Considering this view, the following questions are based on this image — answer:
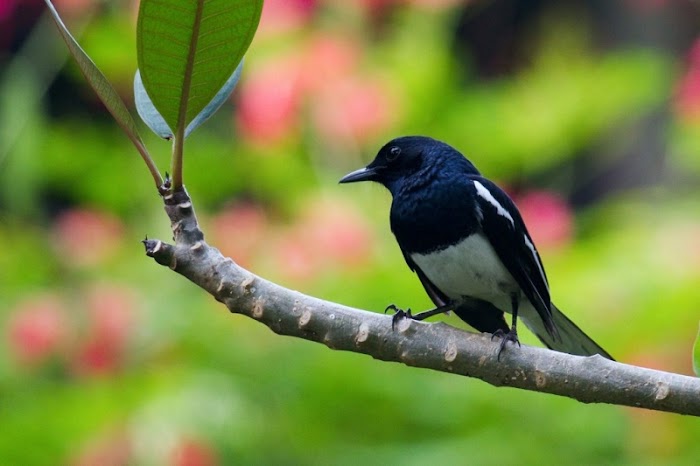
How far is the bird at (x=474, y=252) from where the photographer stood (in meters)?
2.31

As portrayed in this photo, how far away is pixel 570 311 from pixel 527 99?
1.04m

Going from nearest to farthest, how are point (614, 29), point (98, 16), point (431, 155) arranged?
1. point (431, 155)
2. point (98, 16)
3. point (614, 29)

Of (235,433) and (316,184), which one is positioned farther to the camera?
(316,184)

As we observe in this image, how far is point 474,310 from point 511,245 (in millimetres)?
252

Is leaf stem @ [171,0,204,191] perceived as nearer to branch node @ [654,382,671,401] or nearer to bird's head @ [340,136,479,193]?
branch node @ [654,382,671,401]

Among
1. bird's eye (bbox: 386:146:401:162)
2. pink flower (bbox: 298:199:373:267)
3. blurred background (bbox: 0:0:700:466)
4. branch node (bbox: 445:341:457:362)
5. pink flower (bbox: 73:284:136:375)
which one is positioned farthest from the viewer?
pink flower (bbox: 298:199:373:267)

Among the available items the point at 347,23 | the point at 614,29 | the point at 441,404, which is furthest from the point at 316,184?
the point at 614,29

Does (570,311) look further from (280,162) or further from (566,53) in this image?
(566,53)

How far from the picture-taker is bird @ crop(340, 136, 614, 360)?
231 centimetres

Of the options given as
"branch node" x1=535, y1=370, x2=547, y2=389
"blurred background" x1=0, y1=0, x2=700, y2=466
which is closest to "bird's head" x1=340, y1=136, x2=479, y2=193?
"blurred background" x1=0, y1=0, x2=700, y2=466

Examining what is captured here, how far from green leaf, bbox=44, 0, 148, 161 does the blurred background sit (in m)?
1.38

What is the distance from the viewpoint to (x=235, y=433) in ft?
8.81

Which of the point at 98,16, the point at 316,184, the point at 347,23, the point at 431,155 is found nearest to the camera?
the point at 431,155

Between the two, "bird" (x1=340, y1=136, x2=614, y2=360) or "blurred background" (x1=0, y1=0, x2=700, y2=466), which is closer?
"bird" (x1=340, y1=136, x2=614, y2=360)
